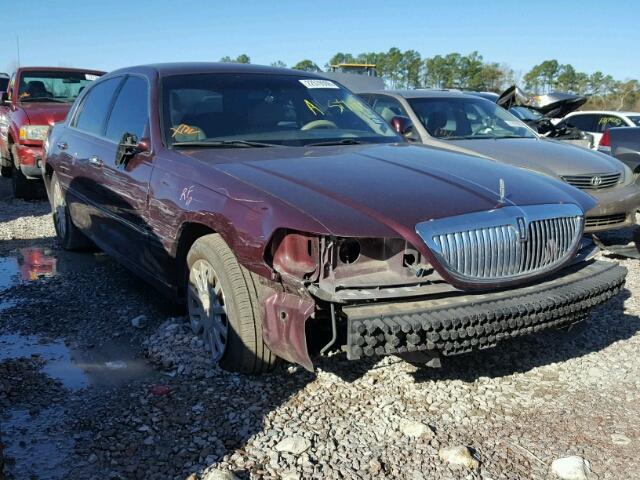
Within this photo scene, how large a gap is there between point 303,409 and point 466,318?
956 mm

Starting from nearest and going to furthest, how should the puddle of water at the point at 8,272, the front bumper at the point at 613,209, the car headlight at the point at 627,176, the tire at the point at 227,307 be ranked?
the tire at the point at 227,307
the puddle of water at the point at 8,272
the front bumper at the point at 613,209
the car headlight at the point at 627,176

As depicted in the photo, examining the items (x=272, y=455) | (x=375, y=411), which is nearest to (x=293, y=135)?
(x=375, y=411)

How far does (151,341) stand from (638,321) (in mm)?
3349

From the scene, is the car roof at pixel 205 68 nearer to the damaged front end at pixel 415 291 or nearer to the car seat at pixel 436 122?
the damaged front end at pixel 415 291

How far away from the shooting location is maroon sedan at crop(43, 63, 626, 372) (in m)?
2.92

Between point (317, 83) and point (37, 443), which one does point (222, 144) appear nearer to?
point (317, 83)

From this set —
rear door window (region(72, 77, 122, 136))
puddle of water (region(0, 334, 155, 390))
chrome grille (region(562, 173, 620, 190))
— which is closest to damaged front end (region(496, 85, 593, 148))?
chrome grille (region(562, 173, 620, 190))

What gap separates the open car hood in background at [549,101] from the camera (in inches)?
354

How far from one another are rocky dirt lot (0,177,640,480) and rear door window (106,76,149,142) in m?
1.32

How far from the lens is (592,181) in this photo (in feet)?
21.4

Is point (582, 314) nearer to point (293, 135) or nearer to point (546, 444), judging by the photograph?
point (546, 444)

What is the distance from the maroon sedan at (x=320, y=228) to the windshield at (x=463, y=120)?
2759 millimetres

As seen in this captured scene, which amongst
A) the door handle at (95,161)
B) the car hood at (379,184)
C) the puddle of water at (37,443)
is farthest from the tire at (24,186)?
the puddle of water at (37,443)

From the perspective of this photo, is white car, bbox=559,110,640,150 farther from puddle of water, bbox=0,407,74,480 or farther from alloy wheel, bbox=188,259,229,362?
puddle of water, bbox=0,407,74,480
